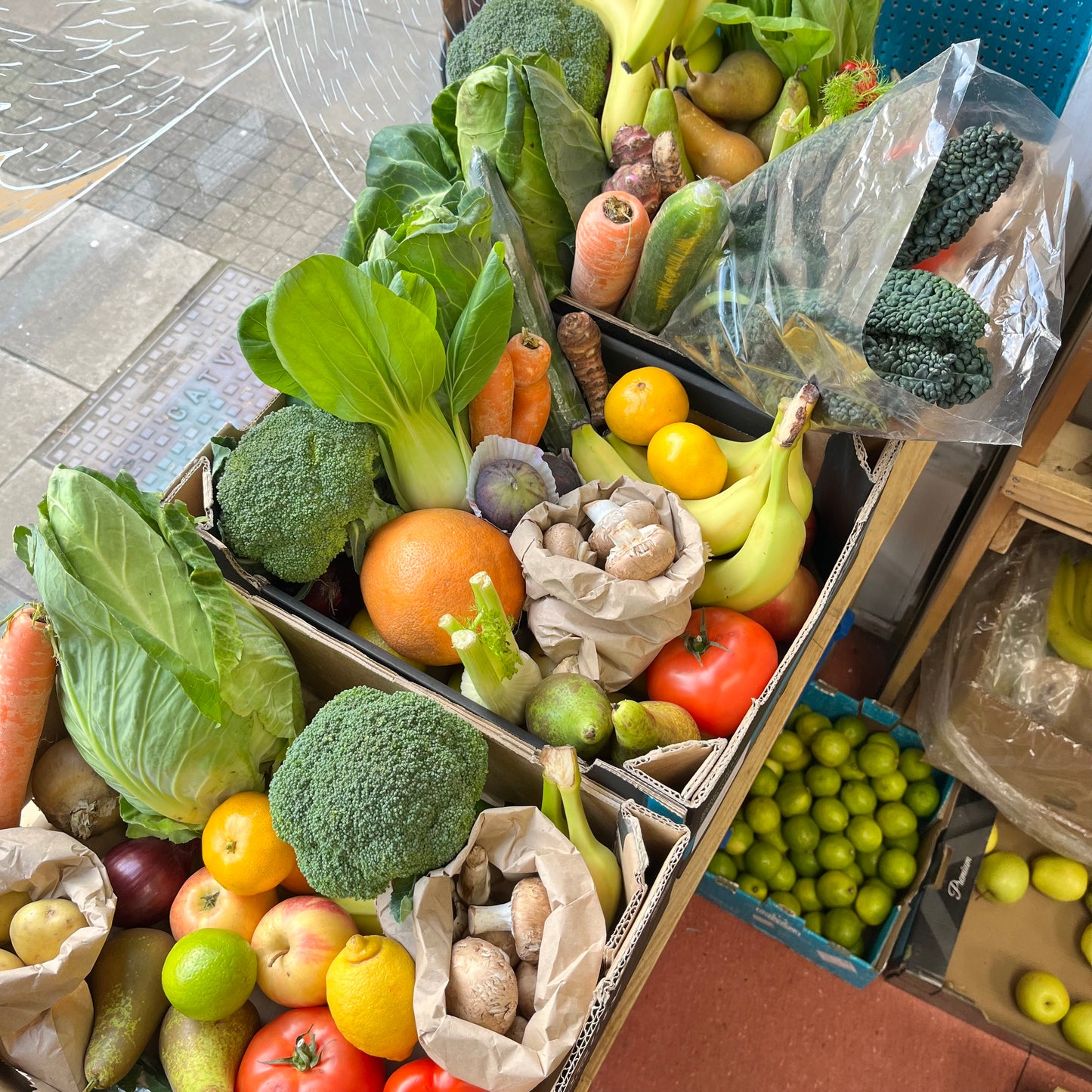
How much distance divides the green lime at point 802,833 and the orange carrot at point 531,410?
0.81m

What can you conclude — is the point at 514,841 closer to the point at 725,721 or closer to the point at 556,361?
the point at 725,721

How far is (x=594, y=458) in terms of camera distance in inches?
41.6

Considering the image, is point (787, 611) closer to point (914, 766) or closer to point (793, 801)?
point (793, 801)

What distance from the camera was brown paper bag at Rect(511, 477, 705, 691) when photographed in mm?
864

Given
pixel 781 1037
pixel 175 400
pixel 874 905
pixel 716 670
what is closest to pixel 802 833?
pixel 874 905

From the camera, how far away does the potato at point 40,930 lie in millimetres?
723

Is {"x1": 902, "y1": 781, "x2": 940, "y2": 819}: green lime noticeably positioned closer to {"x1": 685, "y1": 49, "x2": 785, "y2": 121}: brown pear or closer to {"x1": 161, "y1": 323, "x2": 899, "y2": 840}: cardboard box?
{"x1": 161, "y1": 323, "x2": 899, "y2": 840}: cardboard box

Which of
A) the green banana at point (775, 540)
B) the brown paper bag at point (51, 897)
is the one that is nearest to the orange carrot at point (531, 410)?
the green banana at point (775, 540)

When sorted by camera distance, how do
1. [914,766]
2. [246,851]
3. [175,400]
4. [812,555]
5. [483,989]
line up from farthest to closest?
[175,400] → [914,766] → [812,555] → [246,851] → [483,989]

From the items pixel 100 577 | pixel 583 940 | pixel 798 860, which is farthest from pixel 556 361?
pixel 798 860

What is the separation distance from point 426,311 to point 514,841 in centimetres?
55

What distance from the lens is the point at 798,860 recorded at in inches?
56.4

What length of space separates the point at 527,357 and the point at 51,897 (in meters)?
0.73

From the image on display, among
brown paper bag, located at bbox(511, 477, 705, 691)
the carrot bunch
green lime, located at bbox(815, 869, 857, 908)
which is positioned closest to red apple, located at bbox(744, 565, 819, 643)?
brown paper bag, located at bbox(511, 477, 705, 691)
